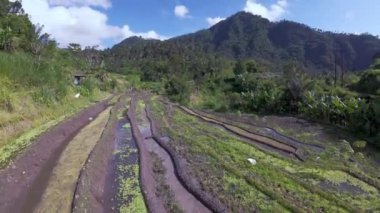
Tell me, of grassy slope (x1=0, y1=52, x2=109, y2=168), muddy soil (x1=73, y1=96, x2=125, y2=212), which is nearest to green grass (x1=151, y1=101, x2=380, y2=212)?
muddy soil (x1=73, y1=96, x2=125, y2=212)

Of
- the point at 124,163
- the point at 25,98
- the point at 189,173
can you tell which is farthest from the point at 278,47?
the point at 189,173

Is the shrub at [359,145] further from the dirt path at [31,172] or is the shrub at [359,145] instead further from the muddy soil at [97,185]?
the dirt path at [31,172]

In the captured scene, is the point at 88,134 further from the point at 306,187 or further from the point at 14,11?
the point at 14,11

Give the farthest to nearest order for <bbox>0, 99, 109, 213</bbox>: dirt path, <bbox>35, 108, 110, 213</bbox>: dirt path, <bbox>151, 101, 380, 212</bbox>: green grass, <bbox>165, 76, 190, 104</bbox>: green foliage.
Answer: <bbox>165, 76, 190, 104</bbox>: green foliage, <bbox>0, 99, 109, 213</bbox>: dirt path, <bbox>35, 108, 110, 213</bbox>: dirt path, <bbox>151, 101, 380, 212</bbox>: green grass

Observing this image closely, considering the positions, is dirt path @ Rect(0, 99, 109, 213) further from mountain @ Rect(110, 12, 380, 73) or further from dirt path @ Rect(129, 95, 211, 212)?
mountain @ Rect(110, 12, 380, 73)

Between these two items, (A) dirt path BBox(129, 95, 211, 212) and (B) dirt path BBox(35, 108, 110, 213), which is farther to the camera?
(B) dirt path BBox(35, 108, 110, 213)

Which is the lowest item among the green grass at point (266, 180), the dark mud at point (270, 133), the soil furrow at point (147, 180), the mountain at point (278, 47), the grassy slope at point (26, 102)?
the dark mud at point (270, 133)

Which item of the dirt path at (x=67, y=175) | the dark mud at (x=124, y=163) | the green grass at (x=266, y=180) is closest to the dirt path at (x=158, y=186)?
the dark mud at (x=124, y=163)

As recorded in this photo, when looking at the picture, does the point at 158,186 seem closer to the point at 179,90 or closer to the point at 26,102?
the point at 26,102
